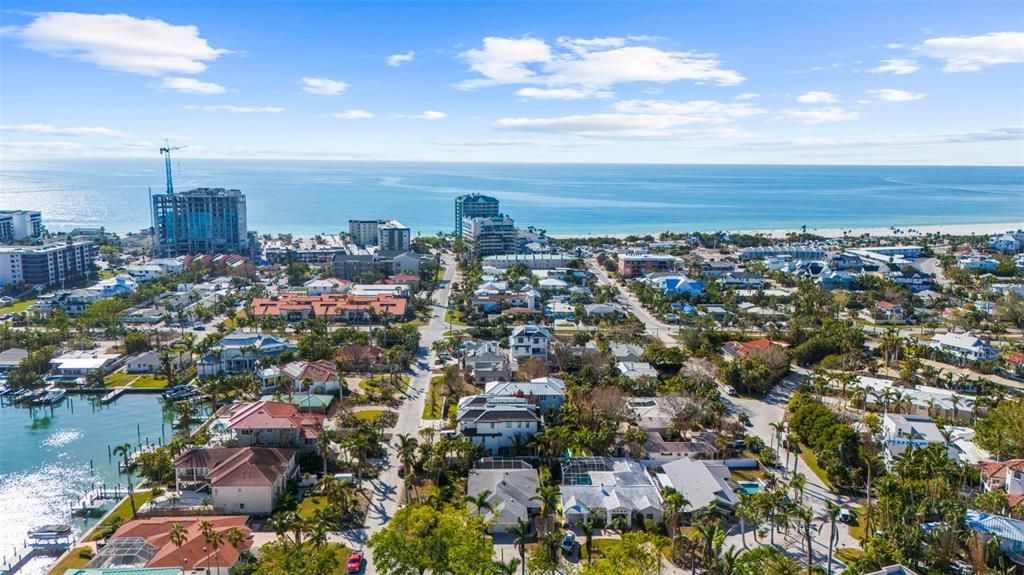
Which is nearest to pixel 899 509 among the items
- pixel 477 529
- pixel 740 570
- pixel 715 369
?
pixel 740 570

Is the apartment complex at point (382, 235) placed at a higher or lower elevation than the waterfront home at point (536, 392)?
higher

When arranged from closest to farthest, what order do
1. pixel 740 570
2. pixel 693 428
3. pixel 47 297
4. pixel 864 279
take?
pixel 740 570, pixel 693 428, pixel 47 297, pixel 864 279

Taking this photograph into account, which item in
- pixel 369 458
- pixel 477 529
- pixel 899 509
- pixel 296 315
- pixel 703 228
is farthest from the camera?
pixel 703 228

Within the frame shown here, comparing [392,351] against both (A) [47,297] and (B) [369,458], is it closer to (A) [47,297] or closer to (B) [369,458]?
(B) [369,458]

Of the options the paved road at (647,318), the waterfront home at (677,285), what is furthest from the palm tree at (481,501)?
the waterfront home at (677,285)

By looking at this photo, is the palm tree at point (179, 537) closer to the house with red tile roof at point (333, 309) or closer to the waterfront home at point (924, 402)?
the waterfront home at point (924, 402)

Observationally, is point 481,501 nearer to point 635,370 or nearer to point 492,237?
point 635,370

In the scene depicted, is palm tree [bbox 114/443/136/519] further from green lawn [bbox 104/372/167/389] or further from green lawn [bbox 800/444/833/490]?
green lawn [bbox 800/444/833/490]

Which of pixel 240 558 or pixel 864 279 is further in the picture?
pixel 864 279
